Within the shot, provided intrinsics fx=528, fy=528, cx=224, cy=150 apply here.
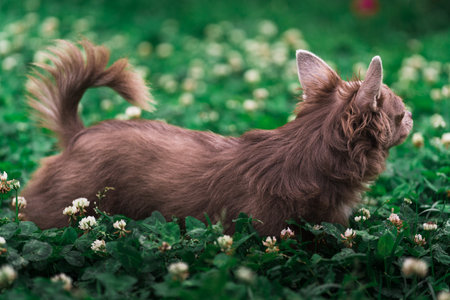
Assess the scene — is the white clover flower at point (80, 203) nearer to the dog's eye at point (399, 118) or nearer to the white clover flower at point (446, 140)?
the dog's eye at point (399, 118)

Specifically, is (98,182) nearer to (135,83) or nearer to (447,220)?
(135,83)

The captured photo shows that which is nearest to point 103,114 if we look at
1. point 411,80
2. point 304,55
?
point 304,55

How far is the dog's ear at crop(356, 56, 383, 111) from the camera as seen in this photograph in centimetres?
264

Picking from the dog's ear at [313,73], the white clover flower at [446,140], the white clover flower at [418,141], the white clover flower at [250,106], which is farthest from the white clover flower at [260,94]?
the dog's ear at [313,73]

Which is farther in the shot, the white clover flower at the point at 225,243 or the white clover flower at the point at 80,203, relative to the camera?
the white clover flower at the point at 80,203

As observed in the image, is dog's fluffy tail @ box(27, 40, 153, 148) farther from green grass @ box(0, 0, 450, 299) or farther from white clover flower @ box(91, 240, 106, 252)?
white clover flower @ box(91, 240, 106, 252)

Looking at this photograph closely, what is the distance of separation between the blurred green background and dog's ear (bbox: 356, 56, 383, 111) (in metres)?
1.63

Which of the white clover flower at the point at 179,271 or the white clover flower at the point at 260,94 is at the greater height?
the white clover flower at the point at 260,94

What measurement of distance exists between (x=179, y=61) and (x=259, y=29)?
1.78m

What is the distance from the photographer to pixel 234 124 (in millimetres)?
5070

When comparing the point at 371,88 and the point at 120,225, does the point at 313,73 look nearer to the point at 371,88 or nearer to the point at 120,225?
the point at 371,88

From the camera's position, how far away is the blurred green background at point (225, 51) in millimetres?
5117

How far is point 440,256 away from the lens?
2770 mm

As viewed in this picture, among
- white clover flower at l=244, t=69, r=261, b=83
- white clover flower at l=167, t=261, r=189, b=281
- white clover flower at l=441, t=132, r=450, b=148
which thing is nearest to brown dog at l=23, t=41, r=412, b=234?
white clover flower at l=167, t=261, r=189, b=281
